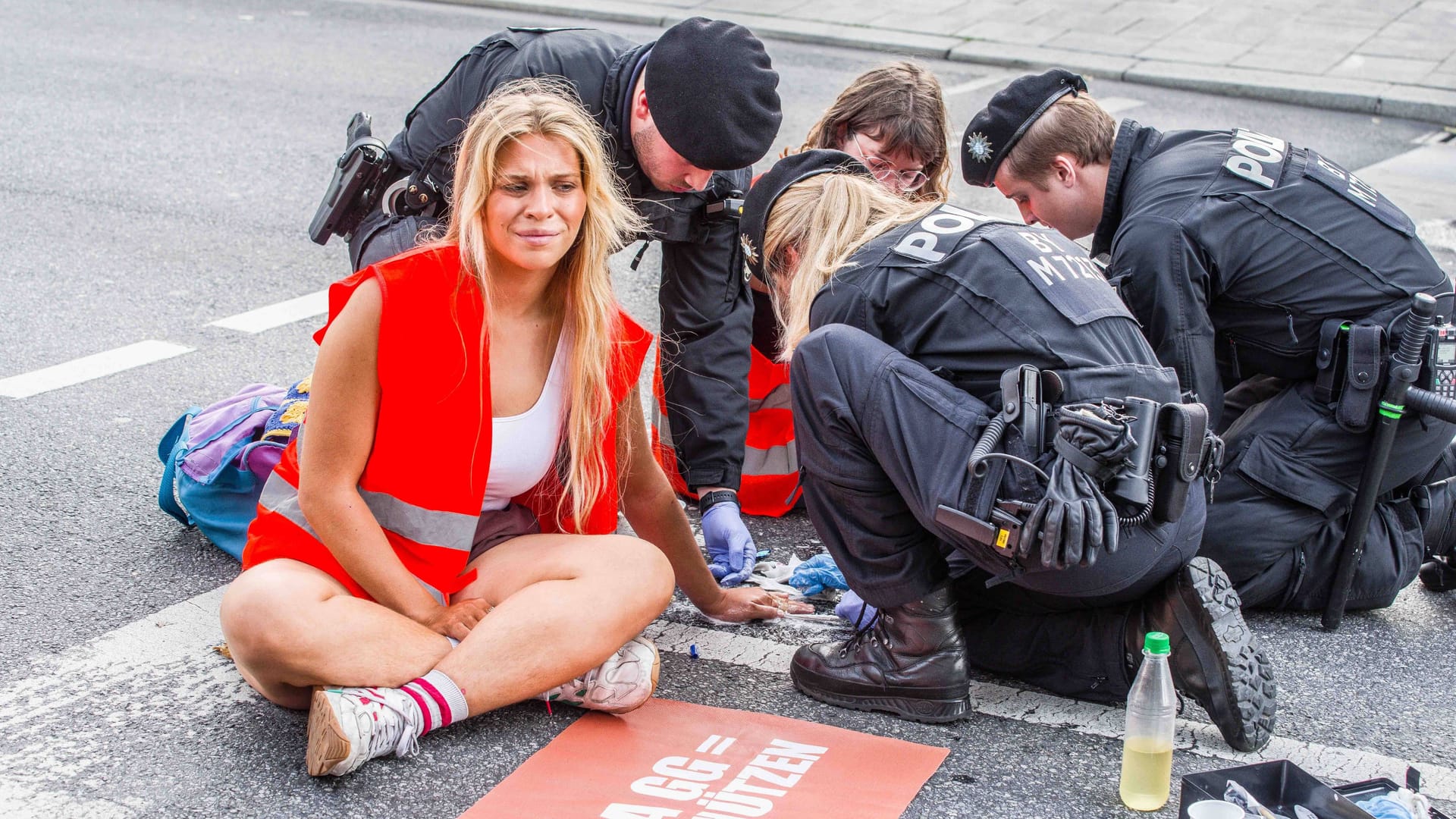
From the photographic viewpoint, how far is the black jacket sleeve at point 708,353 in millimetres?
3979

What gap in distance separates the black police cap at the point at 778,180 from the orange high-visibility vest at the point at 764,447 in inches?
33.6

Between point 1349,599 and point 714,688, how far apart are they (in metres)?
1.55

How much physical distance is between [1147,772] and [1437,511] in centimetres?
134

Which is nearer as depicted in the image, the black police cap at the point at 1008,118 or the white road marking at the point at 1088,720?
the white road marking at the point at 1088,720

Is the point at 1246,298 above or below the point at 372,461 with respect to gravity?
above

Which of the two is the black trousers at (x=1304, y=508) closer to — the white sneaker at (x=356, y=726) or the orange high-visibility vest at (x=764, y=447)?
the orange high-visibility vest at (x=764, y=447)

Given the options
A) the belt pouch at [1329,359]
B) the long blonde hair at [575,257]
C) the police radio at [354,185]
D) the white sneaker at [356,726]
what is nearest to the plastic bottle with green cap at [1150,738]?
the belt pouch at [1329,359]

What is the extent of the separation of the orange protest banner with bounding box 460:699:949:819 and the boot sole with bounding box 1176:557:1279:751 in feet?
1.78

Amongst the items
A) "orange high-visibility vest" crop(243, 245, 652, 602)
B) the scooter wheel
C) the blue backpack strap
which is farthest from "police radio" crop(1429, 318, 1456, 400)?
the blue backpack strap

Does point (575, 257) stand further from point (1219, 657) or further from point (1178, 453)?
point (1219, 657)

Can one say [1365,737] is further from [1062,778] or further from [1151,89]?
[1151,89]

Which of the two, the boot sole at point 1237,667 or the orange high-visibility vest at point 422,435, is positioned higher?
the orange high-visibility vest at point 422,435

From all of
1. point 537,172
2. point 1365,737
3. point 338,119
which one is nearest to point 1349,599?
point 1365,737

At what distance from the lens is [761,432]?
4.21 m
